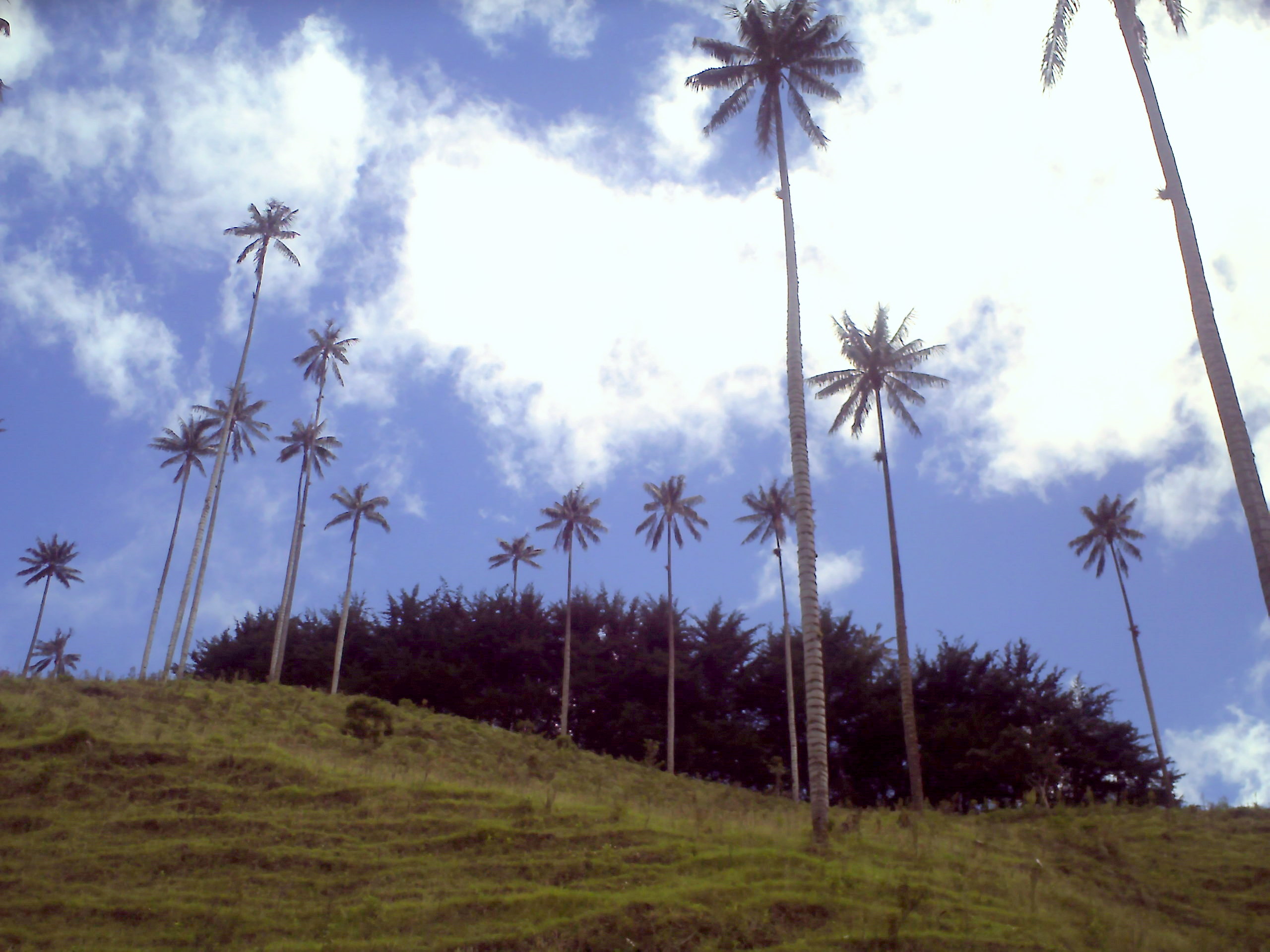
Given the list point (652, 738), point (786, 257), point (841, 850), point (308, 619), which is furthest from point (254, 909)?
point (308, 619)

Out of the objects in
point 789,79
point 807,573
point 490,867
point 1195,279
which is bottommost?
point 490,867

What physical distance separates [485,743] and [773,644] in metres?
25.4

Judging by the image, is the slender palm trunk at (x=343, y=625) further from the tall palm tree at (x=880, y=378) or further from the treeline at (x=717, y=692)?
the tall palm tree at (x=880, y=378)

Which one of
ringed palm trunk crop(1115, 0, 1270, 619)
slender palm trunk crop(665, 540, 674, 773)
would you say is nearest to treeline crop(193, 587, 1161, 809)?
slender palm trunk crop(665, 540, 674, 773)

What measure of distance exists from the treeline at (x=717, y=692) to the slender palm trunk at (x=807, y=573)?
24905 millimetres

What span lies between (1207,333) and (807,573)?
964cm

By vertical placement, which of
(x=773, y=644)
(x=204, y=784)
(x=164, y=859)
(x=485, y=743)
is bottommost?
(x=164, y=859)

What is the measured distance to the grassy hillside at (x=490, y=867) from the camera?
1277 cm

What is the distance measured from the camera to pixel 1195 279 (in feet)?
51.9

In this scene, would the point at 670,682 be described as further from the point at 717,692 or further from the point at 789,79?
the point at 789,79

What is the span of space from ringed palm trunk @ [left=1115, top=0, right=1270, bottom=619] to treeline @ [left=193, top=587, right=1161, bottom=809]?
30.9 m

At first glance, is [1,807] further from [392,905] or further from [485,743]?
[485,743]

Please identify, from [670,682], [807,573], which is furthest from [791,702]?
[807,573]

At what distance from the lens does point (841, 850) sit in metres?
17.3
